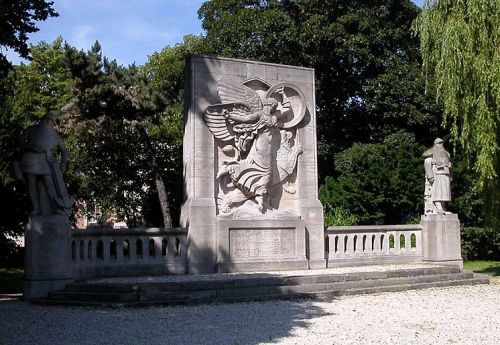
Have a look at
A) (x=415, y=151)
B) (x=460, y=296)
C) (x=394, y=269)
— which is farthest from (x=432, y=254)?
(x=415, y=151)

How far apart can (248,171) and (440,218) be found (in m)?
5.47

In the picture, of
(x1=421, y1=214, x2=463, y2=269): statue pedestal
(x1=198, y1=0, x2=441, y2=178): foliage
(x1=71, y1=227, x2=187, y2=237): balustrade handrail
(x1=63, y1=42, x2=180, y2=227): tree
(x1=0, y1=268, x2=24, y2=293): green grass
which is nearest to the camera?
→ (x1=71, y1=227, x2=187, y2=237): balustrade handrail

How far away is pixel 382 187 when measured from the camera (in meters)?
25.9

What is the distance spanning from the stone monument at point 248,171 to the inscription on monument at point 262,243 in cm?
2

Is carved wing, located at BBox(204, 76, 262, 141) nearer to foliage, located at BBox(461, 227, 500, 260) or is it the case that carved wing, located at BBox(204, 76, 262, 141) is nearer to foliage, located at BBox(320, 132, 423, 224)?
foliage, located at BBox(320, 132, 423, 224)

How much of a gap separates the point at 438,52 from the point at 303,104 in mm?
3628

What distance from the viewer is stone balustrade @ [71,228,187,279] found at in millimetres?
13484

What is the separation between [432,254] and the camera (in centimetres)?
1703

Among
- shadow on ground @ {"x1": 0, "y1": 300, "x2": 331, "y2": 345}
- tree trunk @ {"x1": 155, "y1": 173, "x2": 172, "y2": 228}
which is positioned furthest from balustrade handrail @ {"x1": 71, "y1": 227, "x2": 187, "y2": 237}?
tree trunk @ {"x1": 155, "y1": 173, "x2": 172, "y2": 228}

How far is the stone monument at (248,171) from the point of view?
1494 cm

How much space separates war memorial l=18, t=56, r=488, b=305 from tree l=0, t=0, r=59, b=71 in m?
1.51

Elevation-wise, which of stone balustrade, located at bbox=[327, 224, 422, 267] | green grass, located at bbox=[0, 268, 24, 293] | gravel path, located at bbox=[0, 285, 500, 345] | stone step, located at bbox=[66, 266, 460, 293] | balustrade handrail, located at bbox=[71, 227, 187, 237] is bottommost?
green grass, located at bbox=[0, 268, 24, 293]

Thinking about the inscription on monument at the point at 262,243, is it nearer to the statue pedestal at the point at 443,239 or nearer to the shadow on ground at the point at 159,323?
the shadow on ground at the point at 159,323

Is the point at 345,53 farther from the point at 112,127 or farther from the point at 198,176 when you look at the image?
the point at 198,176
